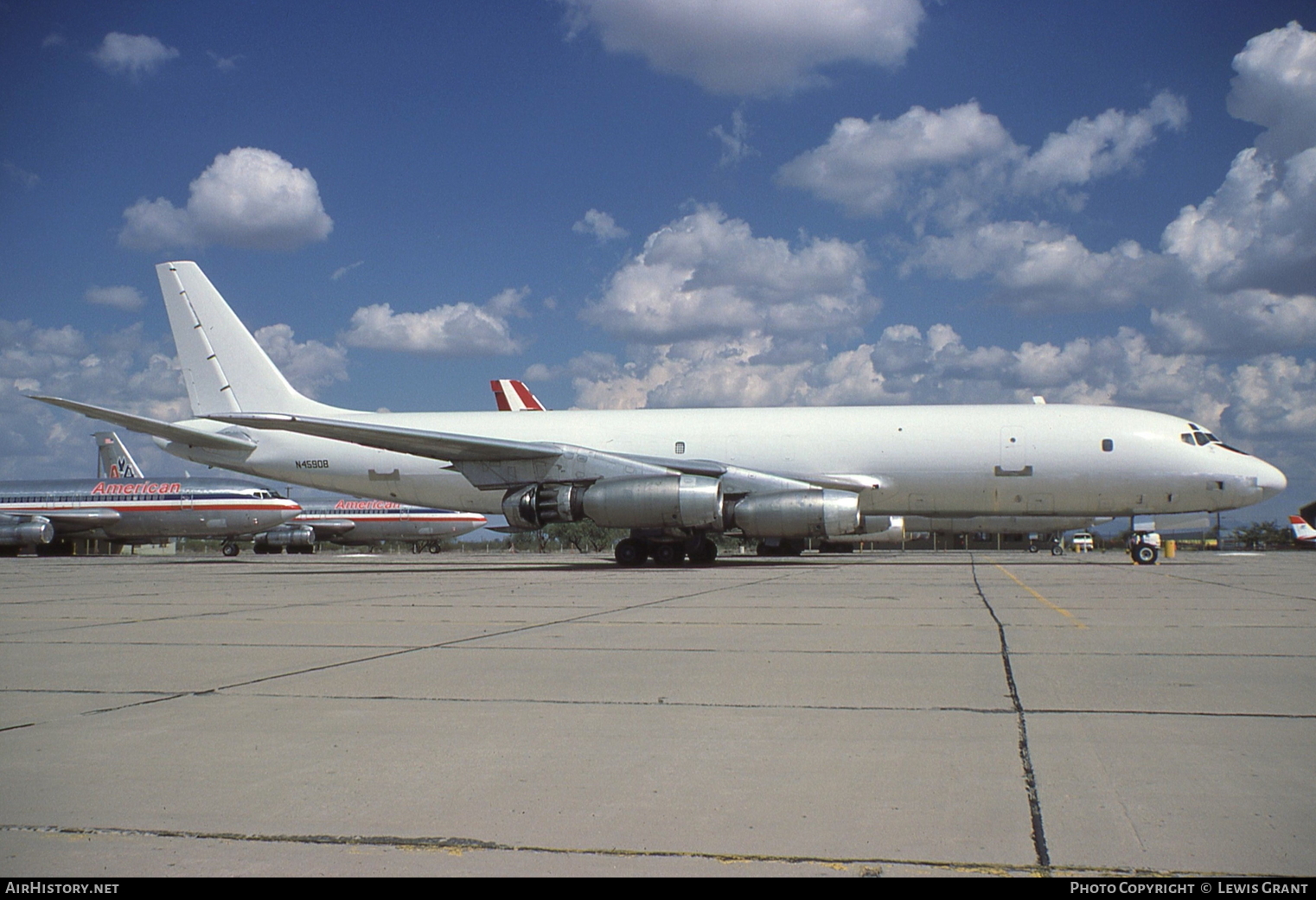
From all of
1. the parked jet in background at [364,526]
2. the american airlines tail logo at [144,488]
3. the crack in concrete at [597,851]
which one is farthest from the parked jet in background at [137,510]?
the crack in concrete at [597,851]

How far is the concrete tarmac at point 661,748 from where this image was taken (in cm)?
293

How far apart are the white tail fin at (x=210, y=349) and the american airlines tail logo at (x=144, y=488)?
18.8 m

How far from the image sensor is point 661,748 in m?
4.17

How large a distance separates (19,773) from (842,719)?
3519 mm

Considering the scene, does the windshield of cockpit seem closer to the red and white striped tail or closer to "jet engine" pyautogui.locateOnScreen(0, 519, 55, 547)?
the red and white striped tail

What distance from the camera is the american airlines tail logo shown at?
138ft

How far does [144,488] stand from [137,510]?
985 millimetres

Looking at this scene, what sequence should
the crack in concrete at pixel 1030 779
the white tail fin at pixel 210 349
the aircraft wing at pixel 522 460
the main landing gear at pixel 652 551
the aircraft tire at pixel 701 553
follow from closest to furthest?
the crack in concrete at pixel 1030 779 → the aircraft wing at pixel 522 460 → the main landing gear at pixel 652 551 → the aircraft tire at pixel 701 553 → the white tail fin at pixel 210 349

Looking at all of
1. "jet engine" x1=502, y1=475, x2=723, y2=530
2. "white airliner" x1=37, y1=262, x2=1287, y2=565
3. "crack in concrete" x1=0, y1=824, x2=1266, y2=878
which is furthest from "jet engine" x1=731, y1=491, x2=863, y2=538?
"crack in concrete" x1=0, y1=824, x2=1266, y2=878

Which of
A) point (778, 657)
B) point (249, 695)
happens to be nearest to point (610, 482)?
point (778, 657)

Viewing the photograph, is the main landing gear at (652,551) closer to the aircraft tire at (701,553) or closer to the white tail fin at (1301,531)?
the aircraft tire at (701,553)

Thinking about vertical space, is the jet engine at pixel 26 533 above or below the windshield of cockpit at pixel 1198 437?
below

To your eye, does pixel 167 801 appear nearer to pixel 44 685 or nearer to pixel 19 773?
pixel 19 773

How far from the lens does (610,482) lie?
802 inches
